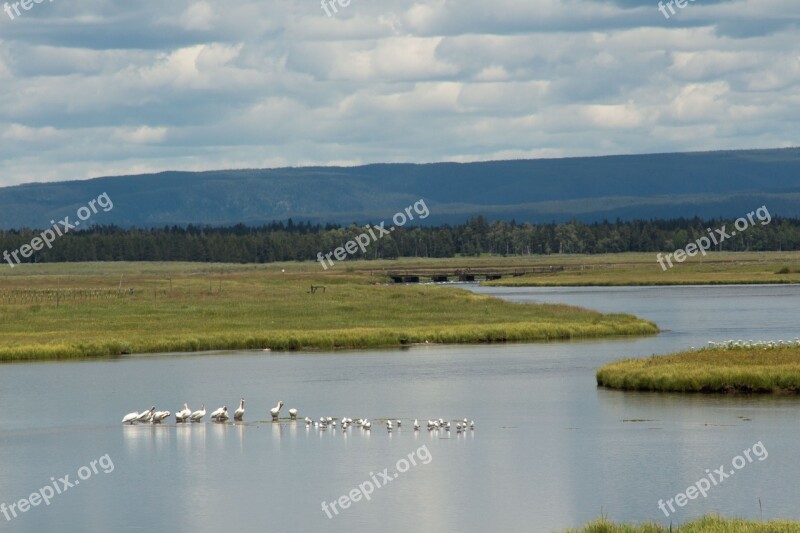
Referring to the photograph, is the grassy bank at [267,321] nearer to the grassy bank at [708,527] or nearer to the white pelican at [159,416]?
the white pelican at [159,416]

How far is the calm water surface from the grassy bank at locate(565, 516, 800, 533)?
239cm

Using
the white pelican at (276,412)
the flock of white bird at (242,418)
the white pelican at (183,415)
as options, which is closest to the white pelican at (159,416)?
the flock of white bird at (242,418)

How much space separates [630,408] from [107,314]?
47.8 meters

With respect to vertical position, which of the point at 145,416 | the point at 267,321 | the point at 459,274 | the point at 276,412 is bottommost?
the point at 276,412

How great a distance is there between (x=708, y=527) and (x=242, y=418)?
23.4 metres

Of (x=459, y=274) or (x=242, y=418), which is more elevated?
(x=459, y=274)

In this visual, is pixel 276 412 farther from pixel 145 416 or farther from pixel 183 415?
pixel 145 416

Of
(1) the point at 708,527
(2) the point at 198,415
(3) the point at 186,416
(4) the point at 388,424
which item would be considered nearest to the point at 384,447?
(4) the point at 388,424

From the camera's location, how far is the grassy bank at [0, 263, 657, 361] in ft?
245

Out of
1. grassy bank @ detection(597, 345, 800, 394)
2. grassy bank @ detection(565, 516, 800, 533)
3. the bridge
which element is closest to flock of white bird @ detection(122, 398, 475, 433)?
grassy bank @ detection(597, 345, 800, 394)

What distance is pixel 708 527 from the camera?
1071 inches

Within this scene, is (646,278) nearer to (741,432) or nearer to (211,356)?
(211,356)

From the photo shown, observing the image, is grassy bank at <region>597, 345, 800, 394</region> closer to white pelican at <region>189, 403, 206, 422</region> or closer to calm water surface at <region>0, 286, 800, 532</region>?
calm water surface at <region>0, 286, 800, 532</region>

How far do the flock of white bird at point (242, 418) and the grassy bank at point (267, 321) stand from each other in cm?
2430
